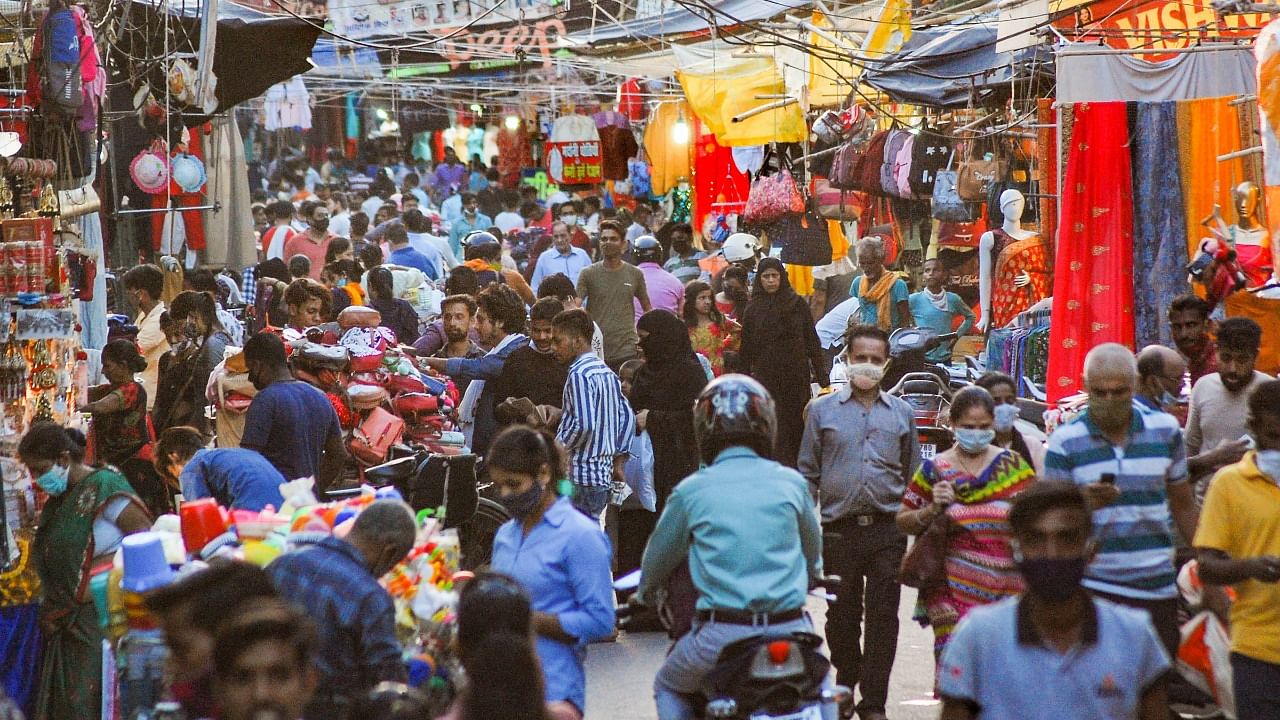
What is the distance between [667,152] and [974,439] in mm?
18258

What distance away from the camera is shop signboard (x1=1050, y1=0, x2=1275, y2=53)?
10.6 metres

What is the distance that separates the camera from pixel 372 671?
458 cm

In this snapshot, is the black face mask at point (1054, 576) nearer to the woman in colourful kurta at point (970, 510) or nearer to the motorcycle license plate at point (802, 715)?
the motorcycle license plate at point (802, 715)

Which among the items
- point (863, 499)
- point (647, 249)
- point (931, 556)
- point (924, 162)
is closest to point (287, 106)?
point (647, 249)

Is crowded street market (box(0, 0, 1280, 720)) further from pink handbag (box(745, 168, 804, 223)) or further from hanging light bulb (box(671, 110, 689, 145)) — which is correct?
hanging light bulb (box(671, 110, 689, 145))

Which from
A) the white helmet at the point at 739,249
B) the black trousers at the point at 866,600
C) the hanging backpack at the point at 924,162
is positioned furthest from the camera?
the white helmet at the point at 739,249

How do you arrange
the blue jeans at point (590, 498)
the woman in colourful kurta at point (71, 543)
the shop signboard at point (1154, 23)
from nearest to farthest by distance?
1. the woman in colourful kurta at point (71, 543)
2. the blue jeans at point (590, 498)
3. the shop signboard at point (1154, 23)

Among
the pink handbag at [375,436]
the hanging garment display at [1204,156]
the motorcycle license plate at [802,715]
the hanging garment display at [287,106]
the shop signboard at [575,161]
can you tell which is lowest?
the motorcycle license plate at [802,715]

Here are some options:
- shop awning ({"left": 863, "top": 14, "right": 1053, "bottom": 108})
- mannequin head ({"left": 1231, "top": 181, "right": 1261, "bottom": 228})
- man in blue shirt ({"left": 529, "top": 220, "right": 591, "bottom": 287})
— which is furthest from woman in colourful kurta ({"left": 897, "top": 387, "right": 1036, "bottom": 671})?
man in blue shirt ({"left": 529, "top": 220, "right": 591, "bottom": 287})

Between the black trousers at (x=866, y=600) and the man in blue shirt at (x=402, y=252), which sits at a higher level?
the man in blue shirt at (x=402, y=252)

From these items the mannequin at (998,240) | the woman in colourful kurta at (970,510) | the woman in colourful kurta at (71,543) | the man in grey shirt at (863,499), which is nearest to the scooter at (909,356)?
the mannequin at (998,240)

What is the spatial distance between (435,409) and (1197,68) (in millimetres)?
5006

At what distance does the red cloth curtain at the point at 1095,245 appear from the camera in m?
11.1

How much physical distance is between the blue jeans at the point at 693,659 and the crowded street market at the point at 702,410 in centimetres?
2
